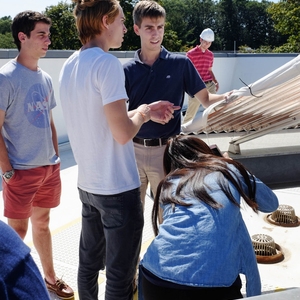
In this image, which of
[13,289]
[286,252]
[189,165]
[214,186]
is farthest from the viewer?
[286,252]

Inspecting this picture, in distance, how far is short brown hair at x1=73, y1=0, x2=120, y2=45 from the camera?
2.20 meters

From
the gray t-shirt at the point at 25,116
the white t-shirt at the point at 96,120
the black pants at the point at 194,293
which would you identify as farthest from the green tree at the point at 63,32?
the black pants at the point at 194,293

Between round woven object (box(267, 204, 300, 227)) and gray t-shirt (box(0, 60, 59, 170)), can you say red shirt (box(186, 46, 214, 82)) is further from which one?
gray t-shirt (box(0, 60, 59, 170))

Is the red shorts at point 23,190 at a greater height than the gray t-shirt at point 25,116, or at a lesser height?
lesser

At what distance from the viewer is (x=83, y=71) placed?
217 cm

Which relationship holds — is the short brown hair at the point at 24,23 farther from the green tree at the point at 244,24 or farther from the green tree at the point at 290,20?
the green tree at the point at 244,24

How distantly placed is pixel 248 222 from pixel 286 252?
0.68 metres

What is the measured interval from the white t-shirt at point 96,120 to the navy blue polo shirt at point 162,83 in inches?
30.1

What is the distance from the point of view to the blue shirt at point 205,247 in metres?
1.84

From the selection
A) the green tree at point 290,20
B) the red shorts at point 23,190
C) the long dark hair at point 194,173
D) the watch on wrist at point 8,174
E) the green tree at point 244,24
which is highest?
the long dark hair at point 194,173

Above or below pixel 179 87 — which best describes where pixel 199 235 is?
below

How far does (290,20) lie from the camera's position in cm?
2772

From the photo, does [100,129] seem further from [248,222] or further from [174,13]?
[174,13]

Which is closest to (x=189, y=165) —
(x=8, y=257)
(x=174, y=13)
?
(x=8, y=257)
